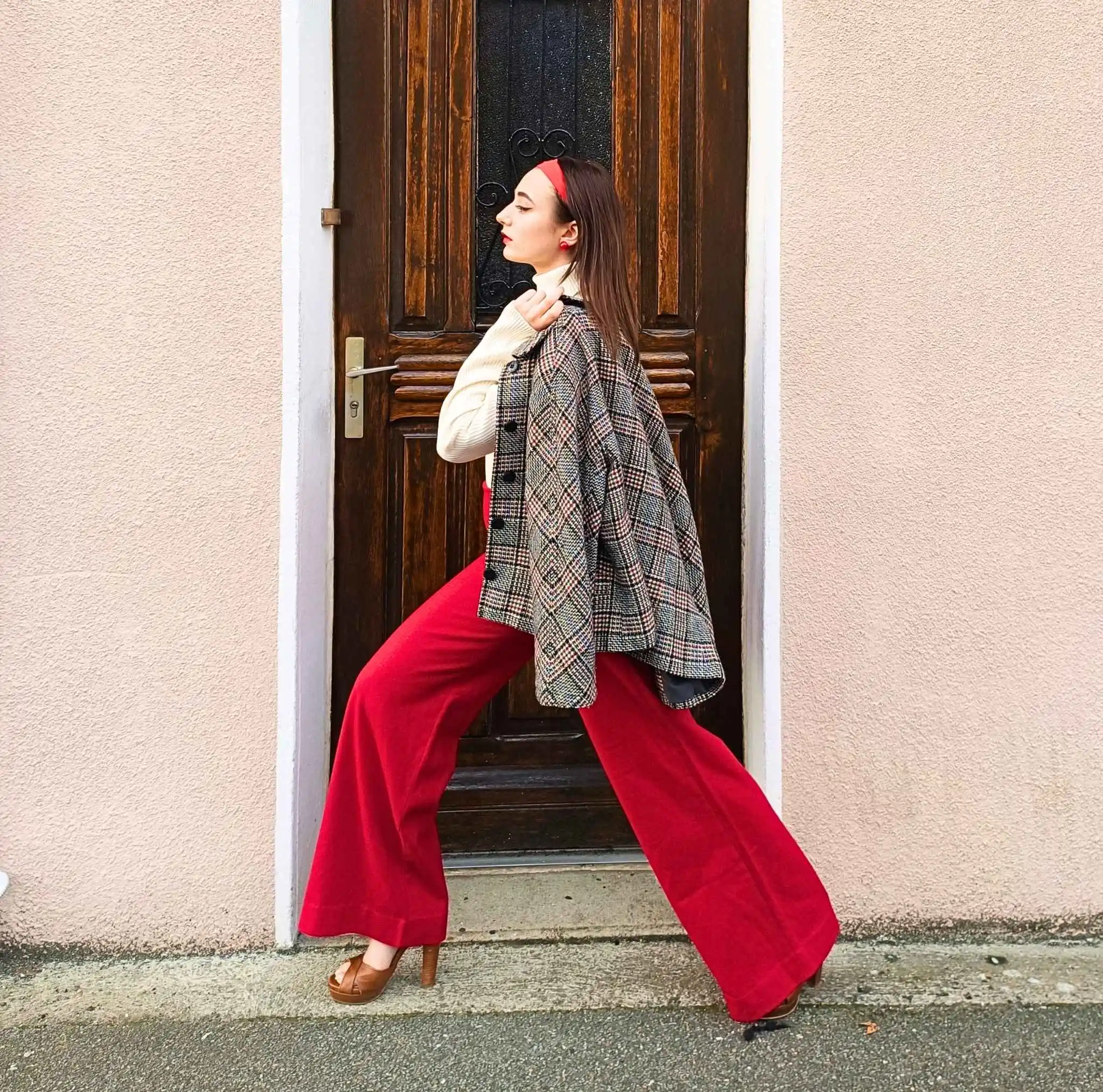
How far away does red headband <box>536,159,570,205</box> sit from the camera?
2051 millimetres

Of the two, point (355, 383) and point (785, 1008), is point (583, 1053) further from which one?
point (355, 383)

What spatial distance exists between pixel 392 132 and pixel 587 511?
1465 mm

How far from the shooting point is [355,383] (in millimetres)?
2777

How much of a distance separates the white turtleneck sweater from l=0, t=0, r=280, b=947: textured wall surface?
690mm

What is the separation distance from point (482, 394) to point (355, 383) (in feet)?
2.94

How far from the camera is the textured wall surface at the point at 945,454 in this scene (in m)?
2.51

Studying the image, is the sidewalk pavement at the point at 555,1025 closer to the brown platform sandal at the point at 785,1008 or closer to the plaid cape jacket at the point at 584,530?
the brown platform sandal at the point at 785,1008

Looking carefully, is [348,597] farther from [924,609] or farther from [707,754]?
[924,609]

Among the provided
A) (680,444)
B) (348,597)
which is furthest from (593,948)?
(680,444)

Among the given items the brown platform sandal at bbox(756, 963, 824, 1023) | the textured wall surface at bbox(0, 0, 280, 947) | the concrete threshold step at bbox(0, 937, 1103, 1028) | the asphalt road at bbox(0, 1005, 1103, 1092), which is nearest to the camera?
the asphalt road at bbox(0, 1005, 1103, 1092)

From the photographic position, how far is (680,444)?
283cm

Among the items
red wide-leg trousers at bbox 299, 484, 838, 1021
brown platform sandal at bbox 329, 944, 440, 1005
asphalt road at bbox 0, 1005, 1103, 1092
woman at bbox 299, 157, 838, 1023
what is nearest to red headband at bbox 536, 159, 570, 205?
woman at bbox 299, 157, 838, 1023

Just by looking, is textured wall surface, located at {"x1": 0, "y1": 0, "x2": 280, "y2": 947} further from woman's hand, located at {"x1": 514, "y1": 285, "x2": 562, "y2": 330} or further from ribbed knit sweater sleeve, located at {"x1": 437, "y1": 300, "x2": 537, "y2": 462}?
woman's hand, located at {"x1": 514, "y1": 285, "x2": 562, "y2": 330}

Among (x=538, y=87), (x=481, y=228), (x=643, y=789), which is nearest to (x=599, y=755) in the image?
(x=643, y=789)
